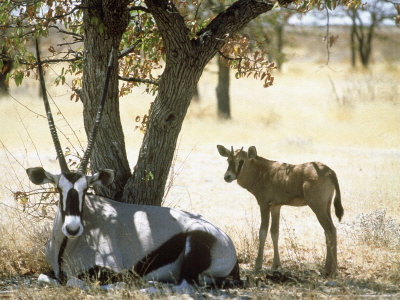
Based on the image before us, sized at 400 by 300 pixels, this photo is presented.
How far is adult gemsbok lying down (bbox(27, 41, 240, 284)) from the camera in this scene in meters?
6.08

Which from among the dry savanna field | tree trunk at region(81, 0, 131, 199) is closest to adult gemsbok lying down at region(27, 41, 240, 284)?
the dry savanna field

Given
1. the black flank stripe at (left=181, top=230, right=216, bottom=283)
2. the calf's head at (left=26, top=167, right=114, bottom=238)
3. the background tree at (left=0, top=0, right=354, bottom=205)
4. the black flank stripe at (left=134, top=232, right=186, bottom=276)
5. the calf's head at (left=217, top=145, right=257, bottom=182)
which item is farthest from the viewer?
the calf's head at (left=217, top=145, right=257, bottom=182)

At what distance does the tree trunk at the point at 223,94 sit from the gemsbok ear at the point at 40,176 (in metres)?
18.1

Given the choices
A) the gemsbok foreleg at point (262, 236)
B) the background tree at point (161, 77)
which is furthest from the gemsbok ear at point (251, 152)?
the background tree at point (161, 77)

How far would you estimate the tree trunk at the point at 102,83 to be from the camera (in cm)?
699

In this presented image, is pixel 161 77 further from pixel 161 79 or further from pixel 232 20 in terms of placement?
pixel 232 20

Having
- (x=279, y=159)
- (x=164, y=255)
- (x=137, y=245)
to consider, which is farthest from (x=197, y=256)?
(x=279, y=159)

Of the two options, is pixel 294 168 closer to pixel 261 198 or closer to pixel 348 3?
pixel 261 198

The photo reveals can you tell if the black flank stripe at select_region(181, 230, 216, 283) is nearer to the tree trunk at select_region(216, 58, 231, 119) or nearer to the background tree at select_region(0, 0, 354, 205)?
the background tree at select_region(0, 0, 354, 205)

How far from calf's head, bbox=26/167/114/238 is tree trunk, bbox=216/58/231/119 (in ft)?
59.6

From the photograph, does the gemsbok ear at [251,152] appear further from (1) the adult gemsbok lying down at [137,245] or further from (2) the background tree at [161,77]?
(1) the adult gemsbok lying down at [137,245]

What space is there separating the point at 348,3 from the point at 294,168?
6.95 feet

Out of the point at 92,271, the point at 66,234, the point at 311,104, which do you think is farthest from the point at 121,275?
the point at 311,104

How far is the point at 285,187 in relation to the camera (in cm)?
747
